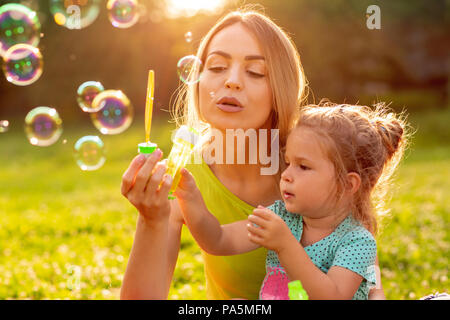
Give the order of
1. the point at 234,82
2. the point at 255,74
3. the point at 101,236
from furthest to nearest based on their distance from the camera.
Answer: the point at 101,236 → the point at 255,74 → the point at 234,82

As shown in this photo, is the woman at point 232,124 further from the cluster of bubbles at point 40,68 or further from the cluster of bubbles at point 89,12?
the cluster of bubbles at point 89,12

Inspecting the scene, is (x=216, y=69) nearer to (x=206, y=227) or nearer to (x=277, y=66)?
(x=277, y=66)

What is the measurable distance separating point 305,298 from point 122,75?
647 inches

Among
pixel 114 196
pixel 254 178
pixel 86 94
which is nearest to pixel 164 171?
pixel 254 178

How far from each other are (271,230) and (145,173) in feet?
1.47

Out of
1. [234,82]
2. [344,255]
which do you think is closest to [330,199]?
[344,255]

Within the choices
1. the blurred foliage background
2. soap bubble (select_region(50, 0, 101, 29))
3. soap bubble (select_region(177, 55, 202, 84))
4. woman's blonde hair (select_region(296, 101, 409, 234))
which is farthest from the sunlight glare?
woman's blonde hair (select_region(296, 101, 409, 234))

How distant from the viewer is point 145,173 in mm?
1670

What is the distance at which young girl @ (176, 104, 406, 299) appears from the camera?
1927 millimetres

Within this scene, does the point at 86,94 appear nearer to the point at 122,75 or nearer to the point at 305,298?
the point at 305,298

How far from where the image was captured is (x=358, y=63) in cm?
1711

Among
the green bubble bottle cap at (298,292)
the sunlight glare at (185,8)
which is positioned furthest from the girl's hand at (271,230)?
the sunlight glare at (185,8)

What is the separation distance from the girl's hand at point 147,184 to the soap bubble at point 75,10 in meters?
1.73

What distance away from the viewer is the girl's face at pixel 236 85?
220cm
